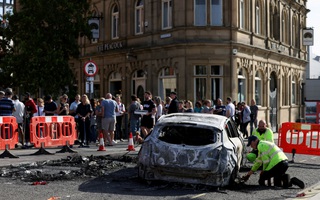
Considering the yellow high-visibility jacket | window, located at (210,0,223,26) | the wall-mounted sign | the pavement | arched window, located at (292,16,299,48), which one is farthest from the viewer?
arched window, located at (292,16,299,48)

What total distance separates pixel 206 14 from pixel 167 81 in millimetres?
4243

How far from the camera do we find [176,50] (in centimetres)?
2575

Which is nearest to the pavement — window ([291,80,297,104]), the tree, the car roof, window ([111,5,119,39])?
the car roof

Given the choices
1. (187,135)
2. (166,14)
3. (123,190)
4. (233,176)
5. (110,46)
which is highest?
(166,14)

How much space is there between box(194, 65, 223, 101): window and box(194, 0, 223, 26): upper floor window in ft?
7.91

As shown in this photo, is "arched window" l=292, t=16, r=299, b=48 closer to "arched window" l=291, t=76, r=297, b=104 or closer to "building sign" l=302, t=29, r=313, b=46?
"arched window" l=291, t=76, r=297, b=104

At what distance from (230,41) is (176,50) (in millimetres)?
2960

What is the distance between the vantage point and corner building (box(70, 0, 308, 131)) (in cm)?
2558

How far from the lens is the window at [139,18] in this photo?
2902 centimetres

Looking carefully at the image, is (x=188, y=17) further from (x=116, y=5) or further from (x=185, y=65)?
(x=116, y=5)

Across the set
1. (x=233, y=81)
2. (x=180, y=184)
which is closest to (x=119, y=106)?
(x=233, y=81)

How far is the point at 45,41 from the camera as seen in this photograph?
24781mm

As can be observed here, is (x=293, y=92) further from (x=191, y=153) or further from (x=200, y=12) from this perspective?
(x=191, y=153)

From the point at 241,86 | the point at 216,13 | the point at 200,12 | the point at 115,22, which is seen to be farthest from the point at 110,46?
the point at 241,86
